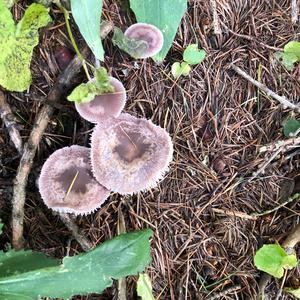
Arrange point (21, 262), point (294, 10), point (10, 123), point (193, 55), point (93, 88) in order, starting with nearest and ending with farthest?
point (21, 262) → point (93, 88) → point (10, 123) → point (193, 55) → point (294, 10)

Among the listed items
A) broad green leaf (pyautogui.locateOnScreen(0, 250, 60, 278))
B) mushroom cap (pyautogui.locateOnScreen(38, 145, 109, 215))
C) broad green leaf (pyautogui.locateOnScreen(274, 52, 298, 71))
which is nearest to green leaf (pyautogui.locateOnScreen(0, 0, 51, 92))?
mushroom cap (pyautogui.locateOnScreen(38, 145, 109, 215))

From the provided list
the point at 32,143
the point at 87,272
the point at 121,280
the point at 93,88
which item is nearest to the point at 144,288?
the point at 121,280

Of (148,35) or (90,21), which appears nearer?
(90,21)

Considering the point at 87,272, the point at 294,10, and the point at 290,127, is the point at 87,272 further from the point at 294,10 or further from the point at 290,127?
the point at 294,10

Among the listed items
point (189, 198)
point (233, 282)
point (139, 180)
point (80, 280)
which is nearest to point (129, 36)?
point (139, 180)

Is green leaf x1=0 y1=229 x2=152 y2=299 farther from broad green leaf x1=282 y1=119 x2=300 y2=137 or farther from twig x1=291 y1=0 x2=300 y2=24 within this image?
twig x1=291 y1=0 x2=300 y2=24

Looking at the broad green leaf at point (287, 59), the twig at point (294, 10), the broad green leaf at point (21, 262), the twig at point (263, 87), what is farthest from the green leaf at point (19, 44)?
the twig at point (294, 10)
